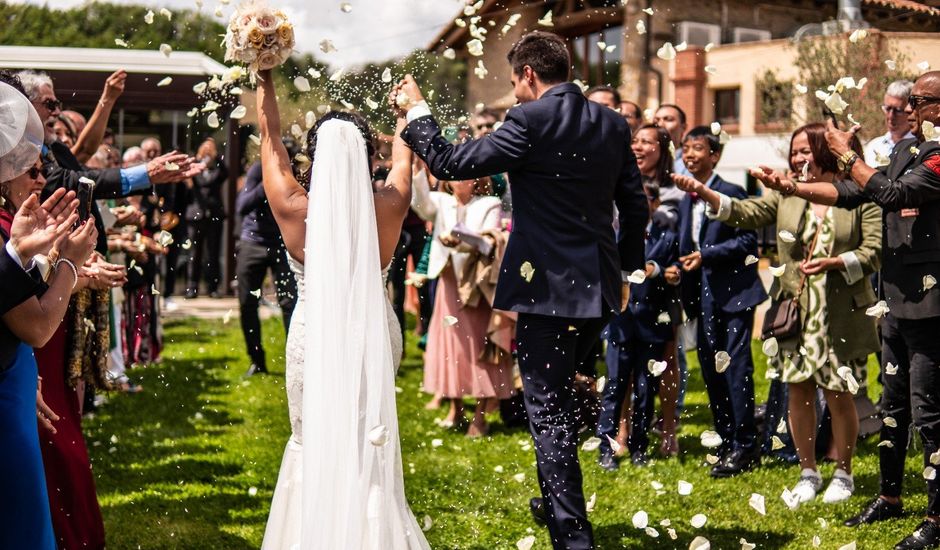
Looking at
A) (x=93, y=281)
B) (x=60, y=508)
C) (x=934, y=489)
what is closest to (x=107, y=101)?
(x=93, y=281)

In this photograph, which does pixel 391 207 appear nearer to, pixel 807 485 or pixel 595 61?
pixel 807 485

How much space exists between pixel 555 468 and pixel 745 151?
20356mm

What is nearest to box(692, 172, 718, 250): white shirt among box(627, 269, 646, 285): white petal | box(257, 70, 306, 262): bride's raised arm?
box(627, 269, 646, 285): white petal

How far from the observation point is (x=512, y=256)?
483cm

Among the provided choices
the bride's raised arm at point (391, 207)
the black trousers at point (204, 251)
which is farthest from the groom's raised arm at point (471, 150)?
the black trousers at point (204, 251)

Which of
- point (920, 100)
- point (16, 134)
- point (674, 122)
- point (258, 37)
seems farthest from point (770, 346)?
point (16, 134)

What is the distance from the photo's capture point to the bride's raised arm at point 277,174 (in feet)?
13.6

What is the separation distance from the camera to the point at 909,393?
5305 mm

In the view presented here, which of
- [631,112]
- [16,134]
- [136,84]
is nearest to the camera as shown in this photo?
[16,134]

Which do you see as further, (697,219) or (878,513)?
(697,219)

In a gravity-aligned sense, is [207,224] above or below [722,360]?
above

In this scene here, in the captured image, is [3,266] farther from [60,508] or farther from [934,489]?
[934,489]

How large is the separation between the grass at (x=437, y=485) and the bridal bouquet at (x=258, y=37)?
240 centimetres

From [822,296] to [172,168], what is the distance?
3.61 meters
